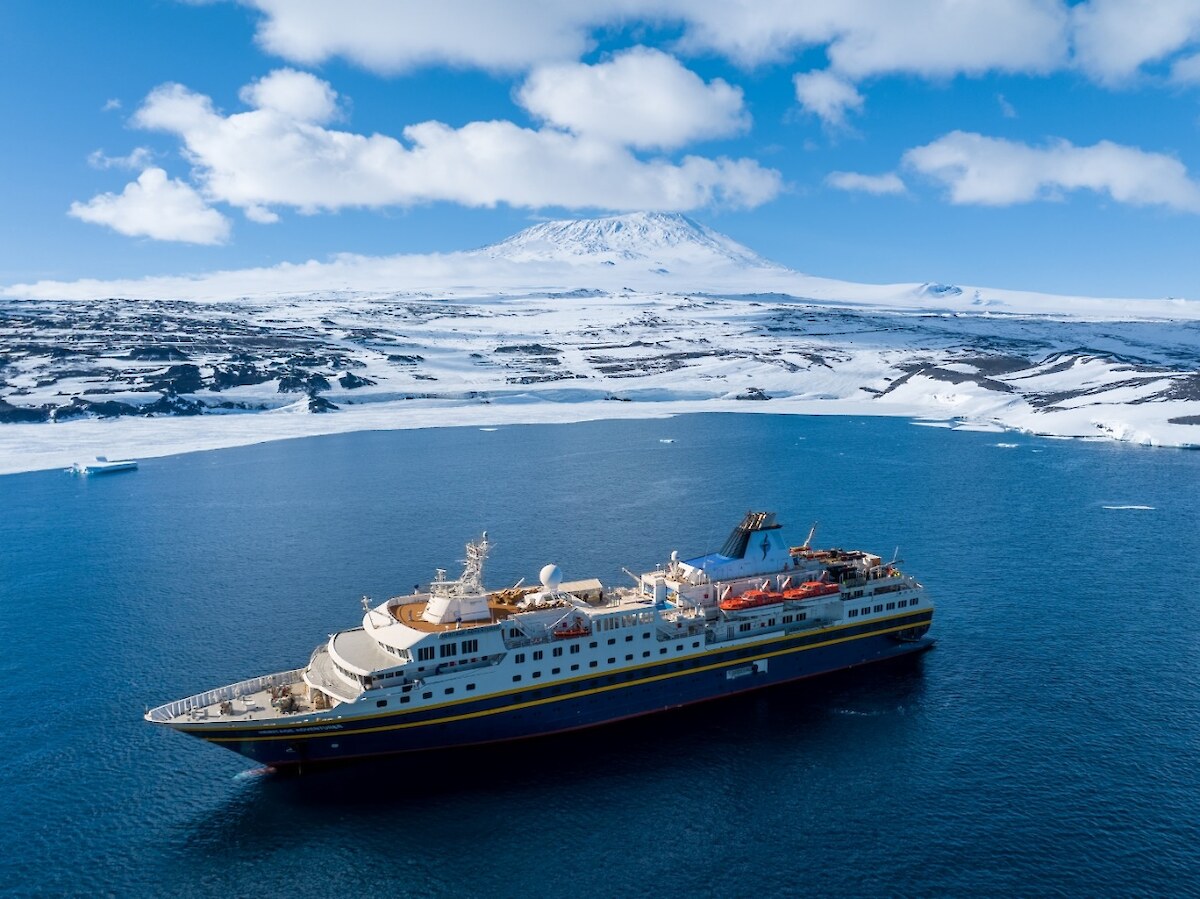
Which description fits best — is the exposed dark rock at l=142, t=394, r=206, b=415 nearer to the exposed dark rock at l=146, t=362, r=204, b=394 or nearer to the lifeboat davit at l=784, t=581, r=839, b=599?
the exposed dark rock at l=146, t=362, r=204, b=394

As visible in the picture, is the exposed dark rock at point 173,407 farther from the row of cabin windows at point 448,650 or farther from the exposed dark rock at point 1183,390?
the exposed dark rock at point 1183,390

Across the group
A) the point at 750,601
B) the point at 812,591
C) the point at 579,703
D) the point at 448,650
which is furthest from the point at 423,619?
the point at 812,591

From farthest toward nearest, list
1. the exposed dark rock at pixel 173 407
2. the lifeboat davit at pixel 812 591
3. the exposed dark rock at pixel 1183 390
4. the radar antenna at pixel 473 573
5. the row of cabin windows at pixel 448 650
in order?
the exposed dark rock at pixel 173 407
the exposed dark rock at pixel 1183 390
the lifeboat davit at pixel 812 591
the radar antenna at pixel 473 573
the row of cabin windows at pixel 448 650

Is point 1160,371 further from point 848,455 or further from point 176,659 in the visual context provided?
point 176,659

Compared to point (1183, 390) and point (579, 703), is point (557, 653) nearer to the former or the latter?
point (579, 703)

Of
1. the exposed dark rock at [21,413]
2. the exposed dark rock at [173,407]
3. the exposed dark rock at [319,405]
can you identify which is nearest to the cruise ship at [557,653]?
the exposed dark rock at [319,405]

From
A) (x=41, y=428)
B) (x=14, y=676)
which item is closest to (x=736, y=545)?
(x=14, y=676)

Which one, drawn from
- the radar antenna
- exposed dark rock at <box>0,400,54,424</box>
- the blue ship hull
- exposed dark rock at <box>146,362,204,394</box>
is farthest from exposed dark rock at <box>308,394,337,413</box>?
the blue ship hull
